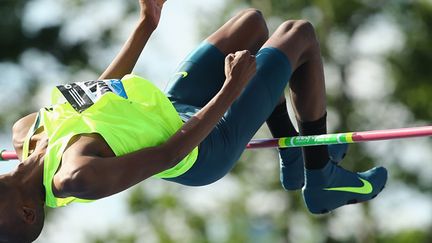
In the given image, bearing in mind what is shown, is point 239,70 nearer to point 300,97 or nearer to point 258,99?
point 258,99

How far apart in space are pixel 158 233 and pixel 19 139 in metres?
18.3

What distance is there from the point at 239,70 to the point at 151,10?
3.10 ft

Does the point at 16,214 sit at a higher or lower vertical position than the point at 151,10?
lower

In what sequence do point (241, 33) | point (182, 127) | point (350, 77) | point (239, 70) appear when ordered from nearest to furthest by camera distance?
point (182, 127)
point (239, 70)
point (241, 33)
point (350, 77)

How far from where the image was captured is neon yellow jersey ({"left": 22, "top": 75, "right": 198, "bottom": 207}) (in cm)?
603

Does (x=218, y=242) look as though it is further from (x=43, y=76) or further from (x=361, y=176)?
(x=361, y=176)

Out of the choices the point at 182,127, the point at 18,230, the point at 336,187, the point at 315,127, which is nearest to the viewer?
the point at 18,230

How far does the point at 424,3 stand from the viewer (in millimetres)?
20969

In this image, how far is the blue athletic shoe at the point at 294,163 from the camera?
7.33 metres

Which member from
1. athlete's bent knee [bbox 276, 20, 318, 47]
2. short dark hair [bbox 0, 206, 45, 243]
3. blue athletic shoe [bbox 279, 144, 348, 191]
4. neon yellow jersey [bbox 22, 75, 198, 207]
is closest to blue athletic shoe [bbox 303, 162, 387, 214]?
blue athletic shoe [bbox 279, 144, 348, 191]

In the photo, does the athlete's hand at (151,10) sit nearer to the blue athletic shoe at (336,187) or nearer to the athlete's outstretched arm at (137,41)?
the athlete's outstretched arm at (137,41)

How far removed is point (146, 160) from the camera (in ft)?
19.3

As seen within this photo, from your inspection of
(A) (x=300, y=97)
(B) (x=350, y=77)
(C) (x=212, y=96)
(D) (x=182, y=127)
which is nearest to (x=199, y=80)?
(C) (x=212, y=96)

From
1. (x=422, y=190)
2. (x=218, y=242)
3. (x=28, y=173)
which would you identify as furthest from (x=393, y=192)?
(x=28, y=173)
